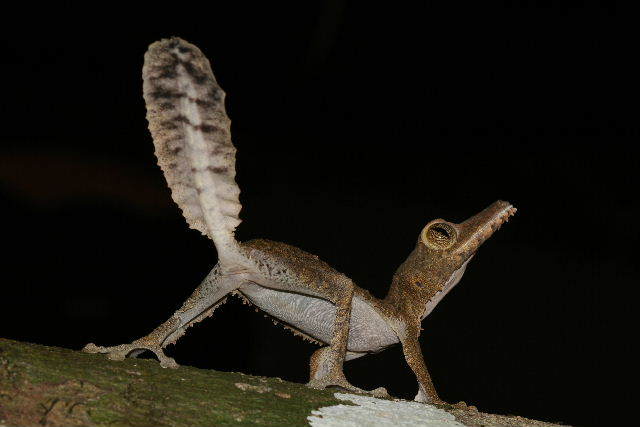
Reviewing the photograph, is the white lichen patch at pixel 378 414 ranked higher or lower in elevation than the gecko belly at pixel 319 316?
lower

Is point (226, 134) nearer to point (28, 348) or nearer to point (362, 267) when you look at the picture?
point (28, 348)

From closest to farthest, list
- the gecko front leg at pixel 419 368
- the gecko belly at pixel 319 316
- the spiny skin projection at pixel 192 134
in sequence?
the spiny skin projection at pixel 192 134 < the gecko front leg at pixel 419 368 < the gecko belly at pixel 319 316

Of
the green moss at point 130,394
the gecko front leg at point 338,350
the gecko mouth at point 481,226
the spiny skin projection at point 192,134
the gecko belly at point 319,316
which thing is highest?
the gecko mouth at point 481,226

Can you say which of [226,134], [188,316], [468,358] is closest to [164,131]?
[226,134]

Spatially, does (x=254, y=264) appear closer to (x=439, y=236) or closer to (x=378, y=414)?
(x=378, y=414)

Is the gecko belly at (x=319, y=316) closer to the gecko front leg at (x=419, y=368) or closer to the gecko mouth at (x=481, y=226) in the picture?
the gecko front leg at (x=419, y=368)

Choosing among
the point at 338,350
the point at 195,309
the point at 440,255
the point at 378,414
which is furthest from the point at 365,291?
the point at 378,414

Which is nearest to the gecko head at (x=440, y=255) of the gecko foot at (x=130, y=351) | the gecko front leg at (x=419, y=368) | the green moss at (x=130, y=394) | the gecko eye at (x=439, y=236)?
the gecko eye at (x=439, y=236)
